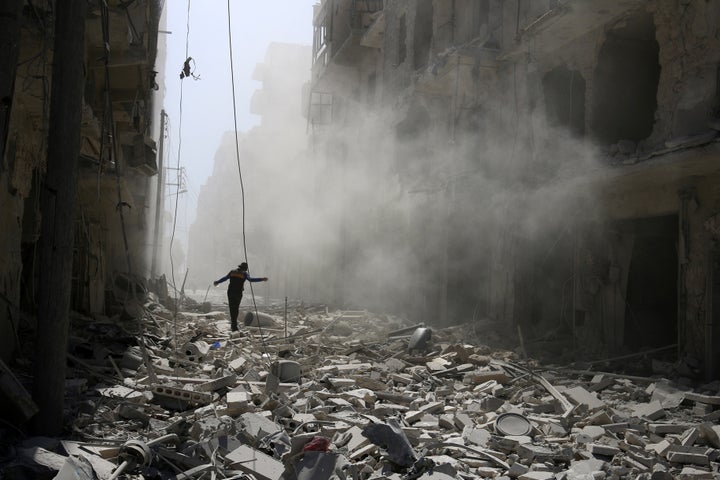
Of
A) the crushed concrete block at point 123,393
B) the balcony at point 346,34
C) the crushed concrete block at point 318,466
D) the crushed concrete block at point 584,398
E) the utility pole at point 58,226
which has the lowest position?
the crushed concrete block at point 123,393

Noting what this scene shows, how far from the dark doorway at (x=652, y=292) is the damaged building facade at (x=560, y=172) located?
4cm

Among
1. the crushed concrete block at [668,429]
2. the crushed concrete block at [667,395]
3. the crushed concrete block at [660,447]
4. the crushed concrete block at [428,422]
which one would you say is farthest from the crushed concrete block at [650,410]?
the crushed concrete block at [428,422]

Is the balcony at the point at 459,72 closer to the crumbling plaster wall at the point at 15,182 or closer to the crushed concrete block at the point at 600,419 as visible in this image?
the crumbling plaster wall at the point at 15,182

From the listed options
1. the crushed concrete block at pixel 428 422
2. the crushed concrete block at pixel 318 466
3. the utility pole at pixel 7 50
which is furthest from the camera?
the crushed concrete block at pixel 428 422

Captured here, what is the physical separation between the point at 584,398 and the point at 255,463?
4.76m

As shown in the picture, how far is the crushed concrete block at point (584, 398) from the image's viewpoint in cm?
796

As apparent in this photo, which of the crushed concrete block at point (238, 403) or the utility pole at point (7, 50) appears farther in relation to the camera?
the crushed concrete block at point (238, 403)

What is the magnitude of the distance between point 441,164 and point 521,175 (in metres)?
4.24

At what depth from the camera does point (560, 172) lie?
1265 centimetres

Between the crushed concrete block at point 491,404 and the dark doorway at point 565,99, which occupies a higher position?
the dark doorway at point 565,99

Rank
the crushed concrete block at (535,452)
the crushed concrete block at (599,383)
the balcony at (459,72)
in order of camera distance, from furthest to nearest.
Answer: the balcony at (459,72)
the crushed concrete block at (599,383)
the crushed concrete block at (535,452)

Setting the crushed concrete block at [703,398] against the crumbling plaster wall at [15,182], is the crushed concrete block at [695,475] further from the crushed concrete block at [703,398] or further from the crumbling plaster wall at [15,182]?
the crumbling plaster wall at [15,182]

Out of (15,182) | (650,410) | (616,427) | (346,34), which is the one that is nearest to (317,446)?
(616,427)

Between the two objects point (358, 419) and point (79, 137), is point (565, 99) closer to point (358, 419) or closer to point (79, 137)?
point (358, 419)
